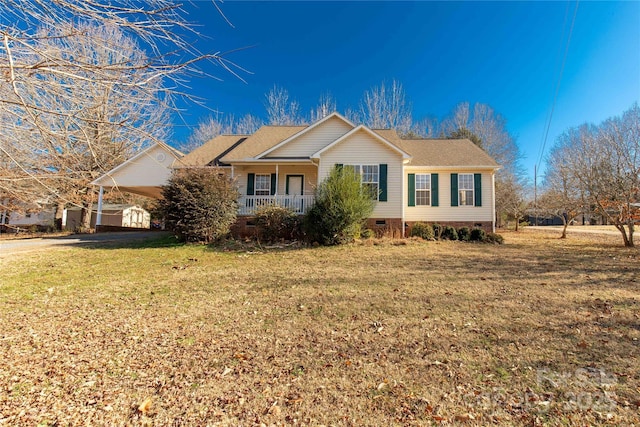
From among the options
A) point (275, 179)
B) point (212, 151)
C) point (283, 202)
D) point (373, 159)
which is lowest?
point (283, 202)

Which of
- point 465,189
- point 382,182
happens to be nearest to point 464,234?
point 465,189

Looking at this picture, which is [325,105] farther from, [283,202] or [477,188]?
[477,188]

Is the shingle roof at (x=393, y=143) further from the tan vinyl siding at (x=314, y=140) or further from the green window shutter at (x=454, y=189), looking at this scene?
the tan vinyl siding at (x=314, y=140)

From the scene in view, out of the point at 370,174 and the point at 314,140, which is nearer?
the point at 370,174

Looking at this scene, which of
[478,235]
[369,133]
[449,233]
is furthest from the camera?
[369,133]

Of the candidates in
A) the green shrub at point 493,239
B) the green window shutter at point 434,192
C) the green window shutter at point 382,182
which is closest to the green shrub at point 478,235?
the green shrub at point 493,239

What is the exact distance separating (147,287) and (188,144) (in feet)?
90.7

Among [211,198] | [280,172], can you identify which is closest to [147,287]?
[211,198]

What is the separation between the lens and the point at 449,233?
12.9 m

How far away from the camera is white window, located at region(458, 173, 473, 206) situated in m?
14.2

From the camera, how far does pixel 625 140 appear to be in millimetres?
11023

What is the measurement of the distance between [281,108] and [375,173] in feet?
57.6

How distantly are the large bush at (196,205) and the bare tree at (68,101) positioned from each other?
26.1 feet

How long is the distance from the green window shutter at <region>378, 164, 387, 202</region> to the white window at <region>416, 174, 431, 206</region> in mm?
2280
